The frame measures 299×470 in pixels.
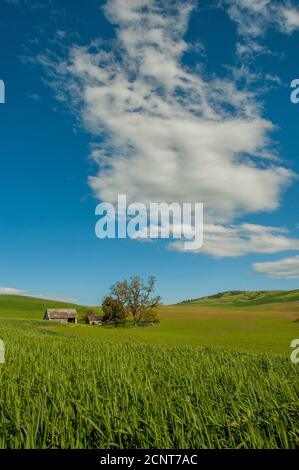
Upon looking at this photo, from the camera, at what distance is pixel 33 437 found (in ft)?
17.1

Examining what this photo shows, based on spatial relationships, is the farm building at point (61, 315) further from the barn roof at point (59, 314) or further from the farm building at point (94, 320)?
the farm building at point (94, 320)

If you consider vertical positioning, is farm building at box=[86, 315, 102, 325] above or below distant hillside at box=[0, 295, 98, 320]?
below

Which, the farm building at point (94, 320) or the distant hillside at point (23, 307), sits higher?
the distant hillside at point (23, 307)

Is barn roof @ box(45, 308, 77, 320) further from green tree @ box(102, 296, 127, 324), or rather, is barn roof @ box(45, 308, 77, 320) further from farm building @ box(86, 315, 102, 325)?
green tree @ box(102, 296, 127, 324)

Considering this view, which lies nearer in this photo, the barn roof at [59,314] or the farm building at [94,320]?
the barn roof at [59,314]

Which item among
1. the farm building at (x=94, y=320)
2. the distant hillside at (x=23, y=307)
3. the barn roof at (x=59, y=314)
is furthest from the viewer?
the distant hillside at (x=23, y=307)

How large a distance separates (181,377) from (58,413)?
4.73 m

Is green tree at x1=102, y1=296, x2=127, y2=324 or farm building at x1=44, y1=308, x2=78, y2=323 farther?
farm building at x1=44, y1=308, x2=78, y2=323

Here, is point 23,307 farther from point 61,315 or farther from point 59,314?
point 61,315

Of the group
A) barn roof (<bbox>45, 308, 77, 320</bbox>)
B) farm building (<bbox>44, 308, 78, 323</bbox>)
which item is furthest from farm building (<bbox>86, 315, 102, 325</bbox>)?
barn roof (<bbox>45, 308, 77, 320</bbox>)

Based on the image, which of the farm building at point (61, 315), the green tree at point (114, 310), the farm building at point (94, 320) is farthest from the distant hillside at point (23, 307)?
the green tree at point (114, 310)

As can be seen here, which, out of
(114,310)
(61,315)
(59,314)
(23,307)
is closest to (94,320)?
(61,315)

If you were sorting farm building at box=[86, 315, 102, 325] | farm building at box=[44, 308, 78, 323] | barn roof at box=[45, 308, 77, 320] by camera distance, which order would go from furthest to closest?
farm building at box=[86, 315, 102, 325]
barn roof at box=[45, 308, 77, 320]
farm building at box=[44, 308, 78, 323]
